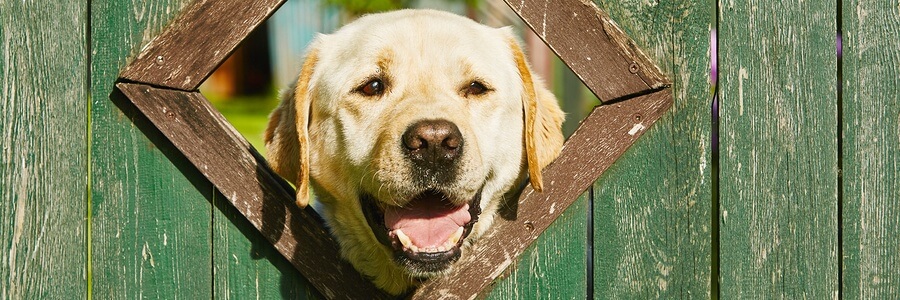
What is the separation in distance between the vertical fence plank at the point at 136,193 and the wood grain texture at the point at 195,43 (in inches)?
2.6

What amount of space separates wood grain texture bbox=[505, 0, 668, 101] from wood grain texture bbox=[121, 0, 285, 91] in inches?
35.5

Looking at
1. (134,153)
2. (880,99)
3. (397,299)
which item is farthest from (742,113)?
(134,153)

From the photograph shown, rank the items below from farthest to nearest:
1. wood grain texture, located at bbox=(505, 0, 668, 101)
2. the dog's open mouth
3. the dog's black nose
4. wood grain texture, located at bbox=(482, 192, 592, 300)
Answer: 1. wood grain texture, located at bbox=(482, 192, 592, 300)
2. wood grain texture, located at bbox=(505, 0, 668, 101)
3. the dog's open mouth
4. the dog's black nose

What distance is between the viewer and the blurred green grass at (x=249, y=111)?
40.8 feet

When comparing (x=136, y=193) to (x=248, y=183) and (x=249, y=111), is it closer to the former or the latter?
(x=248, y=183)

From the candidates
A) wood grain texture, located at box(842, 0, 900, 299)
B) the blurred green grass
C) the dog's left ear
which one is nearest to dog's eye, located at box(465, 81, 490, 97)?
the dog's left ear

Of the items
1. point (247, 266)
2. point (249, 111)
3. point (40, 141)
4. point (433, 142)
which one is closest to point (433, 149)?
point (433, 142)

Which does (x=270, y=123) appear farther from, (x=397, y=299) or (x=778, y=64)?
(x=778, y=64)

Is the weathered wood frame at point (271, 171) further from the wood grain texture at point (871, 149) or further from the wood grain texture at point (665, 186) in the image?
the wood grain texture at point (871, 149)

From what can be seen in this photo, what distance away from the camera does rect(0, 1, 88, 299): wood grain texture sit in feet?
10.2

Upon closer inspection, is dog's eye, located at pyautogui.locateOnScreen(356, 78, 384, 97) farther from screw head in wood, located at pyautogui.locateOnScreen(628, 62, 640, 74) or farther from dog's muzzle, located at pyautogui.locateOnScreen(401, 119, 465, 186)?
screw head in wood, located at pyautogui.locateOnScreen(628, 62, 640, 74)

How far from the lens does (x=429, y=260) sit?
3.07 m

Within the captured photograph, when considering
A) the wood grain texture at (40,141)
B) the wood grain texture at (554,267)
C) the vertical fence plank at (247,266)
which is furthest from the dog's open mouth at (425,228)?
the wood grain texture at (40,141)

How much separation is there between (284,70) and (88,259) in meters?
15.8
